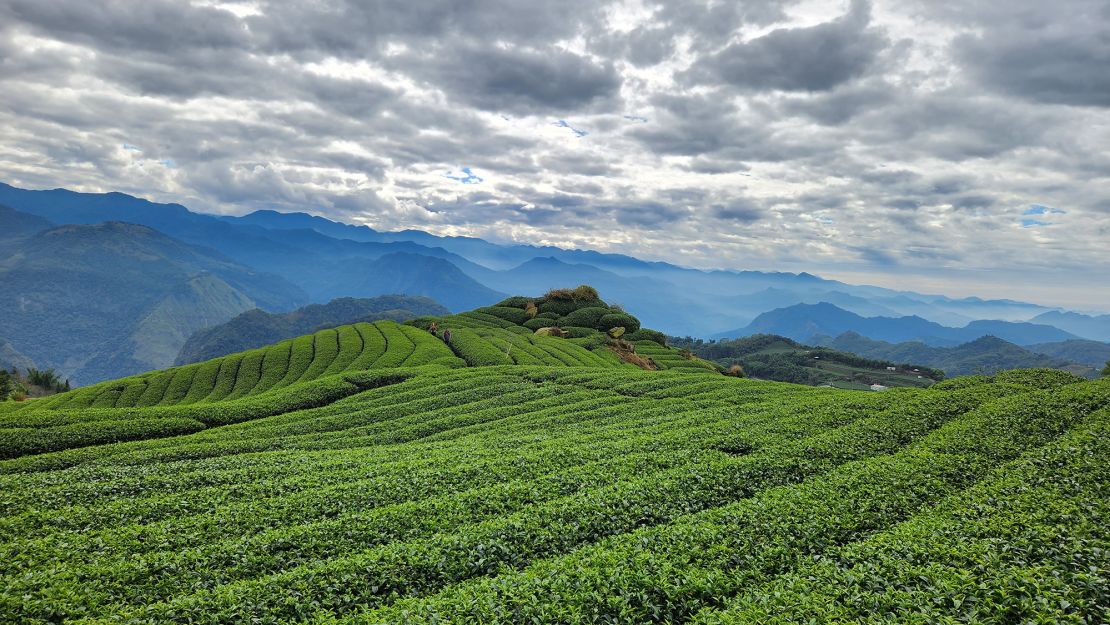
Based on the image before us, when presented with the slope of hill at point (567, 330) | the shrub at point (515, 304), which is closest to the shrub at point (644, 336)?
the slope of hill at point (567, 330)

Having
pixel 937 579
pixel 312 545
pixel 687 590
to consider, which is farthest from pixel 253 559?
pixel 937 579

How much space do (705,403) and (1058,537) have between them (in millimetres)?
25239

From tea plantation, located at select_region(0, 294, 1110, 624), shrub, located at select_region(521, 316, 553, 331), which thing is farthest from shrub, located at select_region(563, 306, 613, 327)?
tea plantation, located at select_region(0, 294, 1110, 624)

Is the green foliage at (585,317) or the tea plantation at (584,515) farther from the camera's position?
the green foliage at (585,317)

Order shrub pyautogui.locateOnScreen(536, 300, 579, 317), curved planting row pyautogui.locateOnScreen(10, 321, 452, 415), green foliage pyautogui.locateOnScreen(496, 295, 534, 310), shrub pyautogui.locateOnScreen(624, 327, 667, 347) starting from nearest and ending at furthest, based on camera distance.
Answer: curved planting row pyautogui.locateOnScreen(10, 321, 452, 415)
shrub pyautogui.locateOnScreen(624, 327, 667, 347)
green foliage pyautogui.locateOnScreen(496, 295, 534, 310)
shrub pyautogui.locateOnScreen(536, 300, 579, 317)

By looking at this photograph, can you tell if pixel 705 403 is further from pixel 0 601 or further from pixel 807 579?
pixel 0 601

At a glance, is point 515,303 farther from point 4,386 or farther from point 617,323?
point 4,386

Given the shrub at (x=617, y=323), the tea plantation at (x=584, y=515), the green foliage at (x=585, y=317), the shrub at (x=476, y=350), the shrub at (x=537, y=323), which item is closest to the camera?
the tea plantation at (x=584, y=515)

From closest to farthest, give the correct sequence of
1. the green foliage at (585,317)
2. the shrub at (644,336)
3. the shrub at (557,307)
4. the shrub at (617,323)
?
the shrub at (644,336) → the shrub at (617,323) → the green foliage at (585,317) → the shrub at (557,307)

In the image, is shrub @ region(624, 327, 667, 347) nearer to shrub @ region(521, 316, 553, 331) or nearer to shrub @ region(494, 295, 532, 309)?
shrub @ region(521, 316, 553, 331)

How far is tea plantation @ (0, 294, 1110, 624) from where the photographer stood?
11234mm

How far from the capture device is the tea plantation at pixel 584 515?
442 inches

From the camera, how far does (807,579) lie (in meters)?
11.6

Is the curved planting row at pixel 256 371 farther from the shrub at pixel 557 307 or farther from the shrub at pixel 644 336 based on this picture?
the shrub at pixel 557 307
